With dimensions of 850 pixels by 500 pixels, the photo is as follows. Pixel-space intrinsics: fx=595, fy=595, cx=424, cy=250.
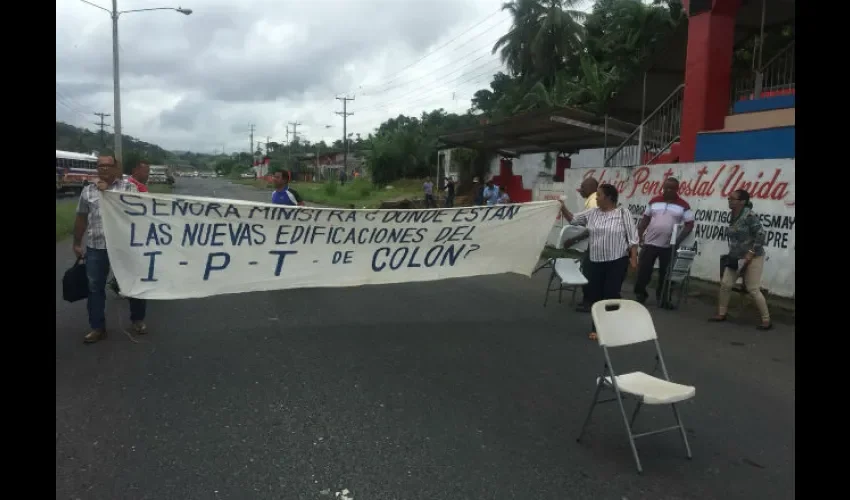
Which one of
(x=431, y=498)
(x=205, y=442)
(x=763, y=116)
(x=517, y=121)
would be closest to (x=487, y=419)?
(x=431, y=498)

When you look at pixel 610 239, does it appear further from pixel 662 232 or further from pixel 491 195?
pixel 491 195

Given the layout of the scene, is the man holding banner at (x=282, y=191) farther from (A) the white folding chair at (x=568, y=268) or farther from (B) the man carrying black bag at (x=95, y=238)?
(A) the white folding chair at (x=568, y=268)

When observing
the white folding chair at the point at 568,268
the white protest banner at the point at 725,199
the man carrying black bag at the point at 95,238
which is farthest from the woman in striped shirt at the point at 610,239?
the man carrying black bag at the point at 95,238

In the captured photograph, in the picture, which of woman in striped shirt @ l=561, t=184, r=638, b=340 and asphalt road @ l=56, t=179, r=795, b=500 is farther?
woman in striped shirt @ l=561, t=184, r=638, b=340

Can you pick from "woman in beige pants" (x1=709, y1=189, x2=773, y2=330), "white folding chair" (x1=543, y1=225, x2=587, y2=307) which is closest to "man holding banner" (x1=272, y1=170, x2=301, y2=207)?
"white folding chair" (x1=543, y1=225, x2=587, y2=307)

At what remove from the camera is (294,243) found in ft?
19.4

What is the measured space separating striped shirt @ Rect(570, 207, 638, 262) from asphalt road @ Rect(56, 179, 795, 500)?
0.95 m

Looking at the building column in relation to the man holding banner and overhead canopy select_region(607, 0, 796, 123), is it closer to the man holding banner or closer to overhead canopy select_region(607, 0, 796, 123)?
overhead canopy select_region(607, 0, 796, 123)

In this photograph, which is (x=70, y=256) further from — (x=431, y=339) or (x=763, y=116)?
(x=763, y=116)

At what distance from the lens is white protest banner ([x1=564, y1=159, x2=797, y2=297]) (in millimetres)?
8508

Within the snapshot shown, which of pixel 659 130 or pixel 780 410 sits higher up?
pixel 659 130

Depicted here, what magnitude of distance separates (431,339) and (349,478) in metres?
2.77

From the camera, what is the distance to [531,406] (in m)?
4.34

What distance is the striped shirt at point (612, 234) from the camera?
20.3ft
